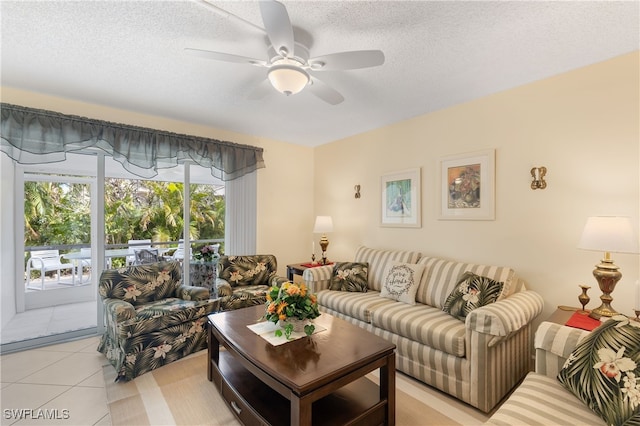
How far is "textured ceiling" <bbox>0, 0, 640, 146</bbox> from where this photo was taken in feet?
5.28

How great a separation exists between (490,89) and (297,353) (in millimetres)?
2777

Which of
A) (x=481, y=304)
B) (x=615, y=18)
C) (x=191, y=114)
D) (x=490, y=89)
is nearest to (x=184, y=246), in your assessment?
(x=191, y=114)

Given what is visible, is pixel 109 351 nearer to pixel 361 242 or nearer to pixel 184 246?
pixel 184 246

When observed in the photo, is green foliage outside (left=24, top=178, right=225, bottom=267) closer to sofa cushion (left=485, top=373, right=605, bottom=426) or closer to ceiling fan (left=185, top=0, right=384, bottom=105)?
ceiling fan (left=185, top=0, right=384, bottom=105)

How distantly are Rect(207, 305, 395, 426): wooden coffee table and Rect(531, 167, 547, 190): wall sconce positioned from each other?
1.91m

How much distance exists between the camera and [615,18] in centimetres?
167

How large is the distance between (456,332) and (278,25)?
2.26 m

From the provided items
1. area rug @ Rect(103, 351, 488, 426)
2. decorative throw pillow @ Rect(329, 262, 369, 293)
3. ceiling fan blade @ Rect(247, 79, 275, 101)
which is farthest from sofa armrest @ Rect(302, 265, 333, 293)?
ceiling fan blade @ Rect(247, 79, 275, 101)

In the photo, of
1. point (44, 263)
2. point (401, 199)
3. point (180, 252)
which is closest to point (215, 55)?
point (401, 199)

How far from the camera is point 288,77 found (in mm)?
1756

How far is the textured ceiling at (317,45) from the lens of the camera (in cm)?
161

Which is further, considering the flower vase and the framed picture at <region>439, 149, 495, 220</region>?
the flower vase

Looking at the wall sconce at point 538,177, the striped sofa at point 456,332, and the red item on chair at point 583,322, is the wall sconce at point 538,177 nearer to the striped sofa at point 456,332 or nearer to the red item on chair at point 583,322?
the striped sofa at point 456,332

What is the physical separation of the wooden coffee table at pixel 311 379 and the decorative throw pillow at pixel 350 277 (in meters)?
1.16
